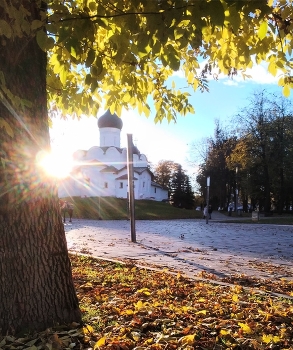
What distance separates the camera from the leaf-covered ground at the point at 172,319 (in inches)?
110

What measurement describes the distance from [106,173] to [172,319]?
58.2 meters

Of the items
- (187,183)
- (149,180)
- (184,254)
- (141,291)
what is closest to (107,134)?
(149,180)

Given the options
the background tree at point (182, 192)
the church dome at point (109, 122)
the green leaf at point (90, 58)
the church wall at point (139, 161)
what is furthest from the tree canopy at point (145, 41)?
the background tree at point (182, 192)

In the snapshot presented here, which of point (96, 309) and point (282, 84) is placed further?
point (282, 84)

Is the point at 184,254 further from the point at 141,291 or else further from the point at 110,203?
the point at 110,203

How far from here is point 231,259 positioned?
7.94m

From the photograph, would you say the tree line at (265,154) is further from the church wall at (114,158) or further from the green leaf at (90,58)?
the green leaf at (90,58)

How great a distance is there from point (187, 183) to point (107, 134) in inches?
692

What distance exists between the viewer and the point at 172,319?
3.29 m

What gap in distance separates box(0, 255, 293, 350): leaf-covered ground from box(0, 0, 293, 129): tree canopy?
1.91 meters

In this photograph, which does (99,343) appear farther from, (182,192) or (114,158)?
(182,192)

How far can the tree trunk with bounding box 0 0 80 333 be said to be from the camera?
3.04m

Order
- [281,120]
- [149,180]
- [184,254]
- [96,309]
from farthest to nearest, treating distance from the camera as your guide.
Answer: [149,180] < [281,120] < [184,254] < [96,309]

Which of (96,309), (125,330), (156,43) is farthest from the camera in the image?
(96,309)
